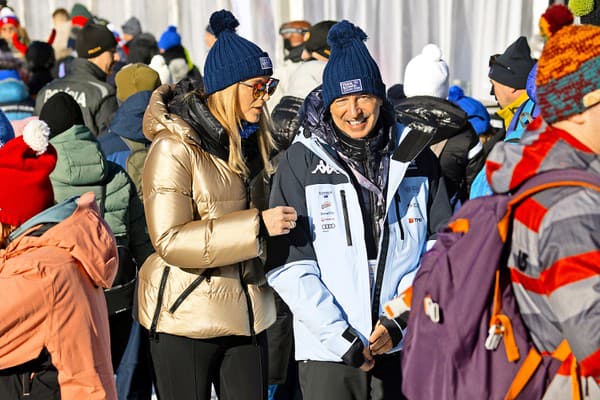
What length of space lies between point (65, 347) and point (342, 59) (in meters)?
1.66

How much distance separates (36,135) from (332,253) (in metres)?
1.20

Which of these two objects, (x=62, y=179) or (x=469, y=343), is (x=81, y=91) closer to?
(x=62, y=179)

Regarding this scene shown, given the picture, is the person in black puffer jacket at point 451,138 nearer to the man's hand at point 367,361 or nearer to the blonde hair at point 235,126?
the blonde hair at point 235,126

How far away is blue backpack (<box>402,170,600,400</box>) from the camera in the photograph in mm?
2643

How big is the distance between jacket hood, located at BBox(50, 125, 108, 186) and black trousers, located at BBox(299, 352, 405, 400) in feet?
5.72

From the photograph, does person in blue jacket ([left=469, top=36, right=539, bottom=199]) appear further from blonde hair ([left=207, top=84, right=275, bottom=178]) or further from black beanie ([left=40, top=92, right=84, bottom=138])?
black beanie ([left=40, top=92, right=84, bottom=138])

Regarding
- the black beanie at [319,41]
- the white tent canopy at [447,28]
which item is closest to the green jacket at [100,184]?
the black beanie at [319,41]

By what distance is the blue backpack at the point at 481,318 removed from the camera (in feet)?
8.67

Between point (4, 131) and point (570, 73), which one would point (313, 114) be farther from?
point (4, 131)

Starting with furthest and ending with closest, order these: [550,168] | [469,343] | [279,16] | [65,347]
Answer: [279,16] < [65,347] < [469,343] < [550,168]

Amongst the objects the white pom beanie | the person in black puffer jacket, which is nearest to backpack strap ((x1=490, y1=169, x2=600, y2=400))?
the person in black puffer jacket

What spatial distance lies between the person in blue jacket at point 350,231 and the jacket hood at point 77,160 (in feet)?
4.82

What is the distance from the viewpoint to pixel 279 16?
11.4m

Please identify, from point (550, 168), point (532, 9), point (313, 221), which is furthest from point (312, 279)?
point (532, 9)
